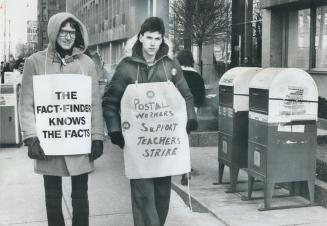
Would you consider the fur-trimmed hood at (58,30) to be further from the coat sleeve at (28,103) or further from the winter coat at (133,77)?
the winter coat at (133,77)

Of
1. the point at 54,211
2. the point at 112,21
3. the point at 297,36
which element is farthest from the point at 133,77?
the point at 112,21

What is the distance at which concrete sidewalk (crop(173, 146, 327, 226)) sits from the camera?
5676mm

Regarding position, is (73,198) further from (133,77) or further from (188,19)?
(188,19)

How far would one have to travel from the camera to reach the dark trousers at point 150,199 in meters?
4.59

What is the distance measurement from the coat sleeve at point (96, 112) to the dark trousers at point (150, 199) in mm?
473

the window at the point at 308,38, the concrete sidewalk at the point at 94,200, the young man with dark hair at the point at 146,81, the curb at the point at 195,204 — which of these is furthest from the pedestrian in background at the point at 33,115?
the window at the point at 308,38

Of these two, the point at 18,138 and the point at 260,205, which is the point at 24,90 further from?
the point at 18,138

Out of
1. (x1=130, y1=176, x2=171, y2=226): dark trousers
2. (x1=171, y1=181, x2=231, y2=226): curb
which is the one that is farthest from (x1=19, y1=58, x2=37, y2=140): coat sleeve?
(x1=171, y1=181, x2=231, y2=226): curb

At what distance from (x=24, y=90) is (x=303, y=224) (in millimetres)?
2903

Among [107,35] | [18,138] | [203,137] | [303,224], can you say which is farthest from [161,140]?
[107,35]

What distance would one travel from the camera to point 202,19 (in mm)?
19328

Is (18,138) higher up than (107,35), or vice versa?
(107,35)

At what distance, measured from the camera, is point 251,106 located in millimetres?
6262

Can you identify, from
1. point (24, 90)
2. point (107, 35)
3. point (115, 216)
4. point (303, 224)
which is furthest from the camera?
point (107, 35)
